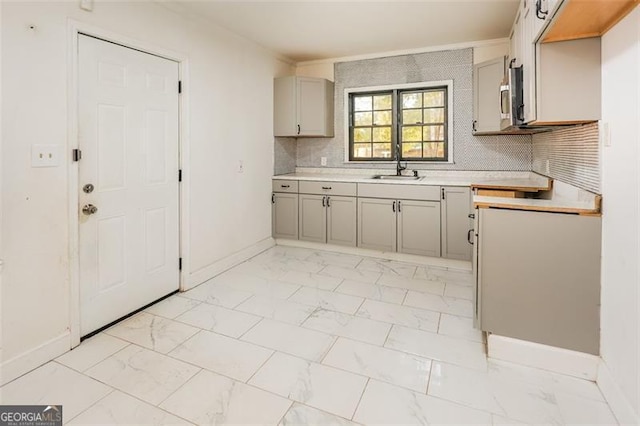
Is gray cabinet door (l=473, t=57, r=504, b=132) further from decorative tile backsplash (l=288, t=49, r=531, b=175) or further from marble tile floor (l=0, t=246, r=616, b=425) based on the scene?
marble tile floor (l=0, t=246, r=616, b=425)

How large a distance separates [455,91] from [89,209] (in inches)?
155

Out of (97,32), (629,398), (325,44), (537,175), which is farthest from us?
(325,44)

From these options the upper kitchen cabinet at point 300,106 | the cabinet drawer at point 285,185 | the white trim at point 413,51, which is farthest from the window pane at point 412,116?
the cabinet drawer at point 285,185

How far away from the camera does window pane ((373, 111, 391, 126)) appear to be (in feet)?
15.6

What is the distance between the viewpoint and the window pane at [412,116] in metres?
4.59

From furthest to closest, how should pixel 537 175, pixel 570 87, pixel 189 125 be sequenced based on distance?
pixel 537 175 → pixel 189 125 → pixel 570 87

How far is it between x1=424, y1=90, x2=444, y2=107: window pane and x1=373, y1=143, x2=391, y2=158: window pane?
2.28ft

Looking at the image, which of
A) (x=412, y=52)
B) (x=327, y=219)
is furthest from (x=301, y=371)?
(x=412, y=52)

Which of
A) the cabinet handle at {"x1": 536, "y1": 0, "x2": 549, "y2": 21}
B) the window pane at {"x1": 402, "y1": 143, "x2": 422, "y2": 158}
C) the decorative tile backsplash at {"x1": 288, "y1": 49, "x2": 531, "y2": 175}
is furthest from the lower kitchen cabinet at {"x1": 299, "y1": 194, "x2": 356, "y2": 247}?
the cabinet handle at {"x1": 536, "y1": 0, "x2": 549, "y2": 21}

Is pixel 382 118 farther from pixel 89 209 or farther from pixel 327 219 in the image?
pixel 89 209

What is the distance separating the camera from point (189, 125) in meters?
3.22

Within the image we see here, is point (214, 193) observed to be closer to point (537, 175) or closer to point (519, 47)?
point (519, 47)

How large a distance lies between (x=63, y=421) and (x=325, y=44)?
409 cm

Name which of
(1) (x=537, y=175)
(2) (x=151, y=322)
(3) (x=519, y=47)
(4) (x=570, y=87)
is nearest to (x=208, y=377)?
(2) (x=151, y=322)
